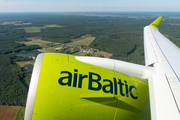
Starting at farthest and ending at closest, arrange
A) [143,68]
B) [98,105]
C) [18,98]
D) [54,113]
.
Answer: [18,98] → [143,68] → [98,105] → [54,113]

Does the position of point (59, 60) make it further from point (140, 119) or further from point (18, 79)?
point (18, 79)

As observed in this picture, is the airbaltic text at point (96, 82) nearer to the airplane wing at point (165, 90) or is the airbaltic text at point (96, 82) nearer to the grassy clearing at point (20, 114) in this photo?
the airplane wing at point (165, 90)

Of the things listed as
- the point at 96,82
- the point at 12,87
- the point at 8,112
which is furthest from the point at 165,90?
the point at 12,87

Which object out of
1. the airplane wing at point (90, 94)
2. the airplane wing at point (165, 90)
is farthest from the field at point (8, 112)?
the airplane wing at point (165, 90)

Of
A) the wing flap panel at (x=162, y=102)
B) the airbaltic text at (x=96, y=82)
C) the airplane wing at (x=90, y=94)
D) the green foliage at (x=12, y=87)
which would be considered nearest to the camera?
the wing flap panel at (x=162, y=102)

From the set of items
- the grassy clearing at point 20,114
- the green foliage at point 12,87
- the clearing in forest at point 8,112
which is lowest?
the green foliage at point 12,87

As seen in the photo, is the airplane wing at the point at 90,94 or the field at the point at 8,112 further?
the field at the point at 8,112

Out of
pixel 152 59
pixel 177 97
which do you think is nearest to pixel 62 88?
pixel 177 97

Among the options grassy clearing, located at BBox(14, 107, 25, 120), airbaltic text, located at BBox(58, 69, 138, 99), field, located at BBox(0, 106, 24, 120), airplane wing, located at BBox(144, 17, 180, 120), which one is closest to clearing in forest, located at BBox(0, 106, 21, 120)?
field, located at BBox(0, 106, 24, 120)

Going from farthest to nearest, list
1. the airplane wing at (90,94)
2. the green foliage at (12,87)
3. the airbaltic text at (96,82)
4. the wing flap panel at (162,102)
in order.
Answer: the green foliage at (12,87)
the airbaltic text at (96,82)
the airplane wing at (90,94)
the wing flap panel at (162,102)

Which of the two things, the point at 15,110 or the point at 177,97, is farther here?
the point at 15,110

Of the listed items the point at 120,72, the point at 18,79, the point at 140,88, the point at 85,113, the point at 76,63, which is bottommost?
the point at 18,79
